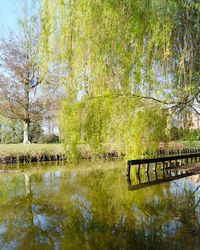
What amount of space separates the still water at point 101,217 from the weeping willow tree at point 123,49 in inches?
73.7

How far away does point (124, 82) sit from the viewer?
4797 mm

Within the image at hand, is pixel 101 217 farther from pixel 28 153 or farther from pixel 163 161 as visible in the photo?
pixel 28 153

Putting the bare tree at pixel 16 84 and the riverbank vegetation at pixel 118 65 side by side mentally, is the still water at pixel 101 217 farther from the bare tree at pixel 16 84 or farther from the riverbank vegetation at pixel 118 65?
the bare tree at pixel 16 84

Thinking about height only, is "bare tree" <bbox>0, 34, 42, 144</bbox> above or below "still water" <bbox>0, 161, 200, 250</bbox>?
above

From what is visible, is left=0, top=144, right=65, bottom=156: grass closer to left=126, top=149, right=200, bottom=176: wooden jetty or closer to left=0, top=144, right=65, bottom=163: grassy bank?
left=0, top=144, right=65, bottom=163: grassy bank

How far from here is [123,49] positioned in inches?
173

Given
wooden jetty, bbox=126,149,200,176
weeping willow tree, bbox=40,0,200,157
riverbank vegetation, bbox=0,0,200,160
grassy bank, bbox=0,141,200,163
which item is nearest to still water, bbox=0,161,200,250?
wooden jetty, bbox=126,149,200,176

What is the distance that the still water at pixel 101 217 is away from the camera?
3.97 meters

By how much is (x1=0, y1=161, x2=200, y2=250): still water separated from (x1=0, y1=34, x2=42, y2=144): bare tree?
10840 millimetres

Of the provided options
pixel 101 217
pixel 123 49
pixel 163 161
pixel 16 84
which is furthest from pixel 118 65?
pixel 16 84

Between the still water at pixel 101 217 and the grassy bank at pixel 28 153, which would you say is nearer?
the still water at pixel 101 217

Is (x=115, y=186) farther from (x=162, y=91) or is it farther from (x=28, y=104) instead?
(x=28, y=104)

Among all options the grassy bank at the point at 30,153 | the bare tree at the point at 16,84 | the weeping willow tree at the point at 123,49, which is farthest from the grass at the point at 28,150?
the weeping willow tree at the point at 123,49

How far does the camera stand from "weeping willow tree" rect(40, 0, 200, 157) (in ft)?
13.5
